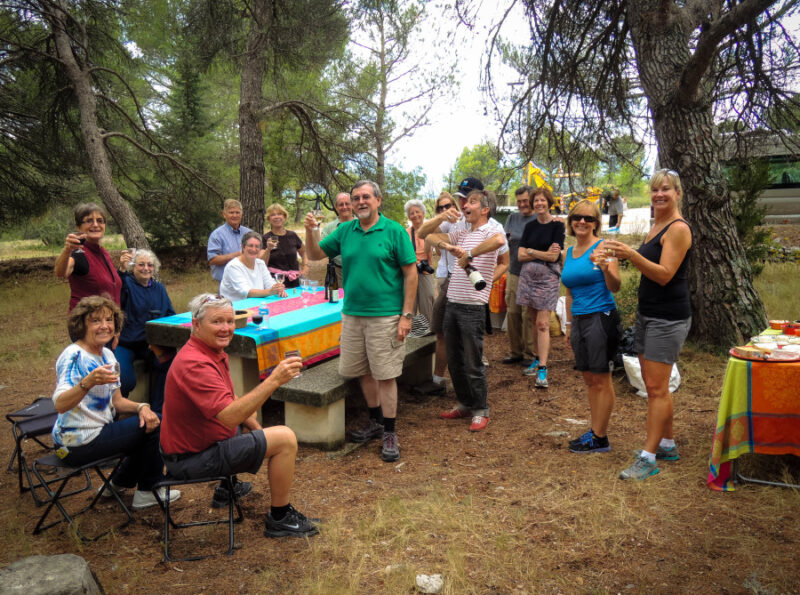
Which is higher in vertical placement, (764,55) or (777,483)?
(764,55)

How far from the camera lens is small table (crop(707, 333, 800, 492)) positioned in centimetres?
296

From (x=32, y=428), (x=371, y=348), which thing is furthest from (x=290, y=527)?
(x=32, y=428)

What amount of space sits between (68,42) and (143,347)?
610cm

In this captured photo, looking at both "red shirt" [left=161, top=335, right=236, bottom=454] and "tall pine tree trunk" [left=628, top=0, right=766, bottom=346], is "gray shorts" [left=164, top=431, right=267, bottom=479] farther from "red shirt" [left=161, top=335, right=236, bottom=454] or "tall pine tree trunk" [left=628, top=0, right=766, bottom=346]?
"tall pine tree trunk" [left=628, top=0, right=766, bottom=346]

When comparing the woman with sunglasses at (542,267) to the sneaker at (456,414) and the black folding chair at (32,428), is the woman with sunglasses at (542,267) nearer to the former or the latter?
the sneaker at (456,414)

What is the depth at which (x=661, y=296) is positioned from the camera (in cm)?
305

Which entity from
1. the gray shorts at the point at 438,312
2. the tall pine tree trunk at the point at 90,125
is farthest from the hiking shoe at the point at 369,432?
the tall pine tree trunk at the point at 90,125

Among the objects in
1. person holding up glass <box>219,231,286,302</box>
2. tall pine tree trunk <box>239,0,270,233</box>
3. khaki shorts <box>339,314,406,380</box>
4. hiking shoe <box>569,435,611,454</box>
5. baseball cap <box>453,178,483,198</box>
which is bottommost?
hiking shoe <box>569,435,611,454</box>

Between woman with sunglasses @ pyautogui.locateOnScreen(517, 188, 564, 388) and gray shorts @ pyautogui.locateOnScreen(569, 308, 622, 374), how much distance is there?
172 cm

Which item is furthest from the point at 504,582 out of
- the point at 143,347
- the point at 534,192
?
the point at 534,192

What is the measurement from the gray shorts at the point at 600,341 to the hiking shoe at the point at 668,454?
24.2 inches

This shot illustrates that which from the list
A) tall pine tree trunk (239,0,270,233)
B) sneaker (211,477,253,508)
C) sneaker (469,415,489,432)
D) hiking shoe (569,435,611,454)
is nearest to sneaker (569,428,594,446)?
hiking shoe (569,435,611,454)

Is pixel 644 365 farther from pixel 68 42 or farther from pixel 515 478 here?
pixel 68 42

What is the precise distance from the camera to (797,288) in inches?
300
